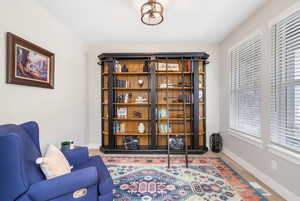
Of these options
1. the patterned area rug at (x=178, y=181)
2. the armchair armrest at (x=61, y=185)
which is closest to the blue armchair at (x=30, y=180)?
the armchair armrest at (x=61, y=185)

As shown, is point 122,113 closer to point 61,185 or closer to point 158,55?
point 158,55

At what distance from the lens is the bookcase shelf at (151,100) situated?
331 centimetres

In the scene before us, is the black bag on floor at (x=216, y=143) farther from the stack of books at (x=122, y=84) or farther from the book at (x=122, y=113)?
the stack of books at (x=122, y=84)

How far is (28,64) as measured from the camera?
6.30 ft

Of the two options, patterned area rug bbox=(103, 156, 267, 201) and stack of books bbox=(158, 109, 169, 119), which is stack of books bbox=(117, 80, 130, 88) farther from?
patterned area rug bbox=(103, 156, 267, 201)

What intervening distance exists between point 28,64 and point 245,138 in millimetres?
3544

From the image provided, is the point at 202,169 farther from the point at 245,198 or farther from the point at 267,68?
the point at 267,68

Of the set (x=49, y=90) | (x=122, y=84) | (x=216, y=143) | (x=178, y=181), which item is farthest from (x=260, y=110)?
(x=49, y=90)

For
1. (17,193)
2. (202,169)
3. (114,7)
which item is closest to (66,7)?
(114,7)

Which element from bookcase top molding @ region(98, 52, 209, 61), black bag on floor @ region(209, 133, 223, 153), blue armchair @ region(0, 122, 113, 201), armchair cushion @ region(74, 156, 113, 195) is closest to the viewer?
blue armchair @ region(0, 122, 113, 201)

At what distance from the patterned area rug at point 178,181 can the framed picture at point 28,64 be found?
1.84 meters

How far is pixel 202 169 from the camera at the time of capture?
256 cm

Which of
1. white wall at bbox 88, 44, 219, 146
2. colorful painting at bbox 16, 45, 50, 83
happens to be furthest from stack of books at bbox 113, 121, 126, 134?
colorful painting at bbox 16, 45, 50, 83

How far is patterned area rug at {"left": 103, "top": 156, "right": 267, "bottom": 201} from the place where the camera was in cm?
184
